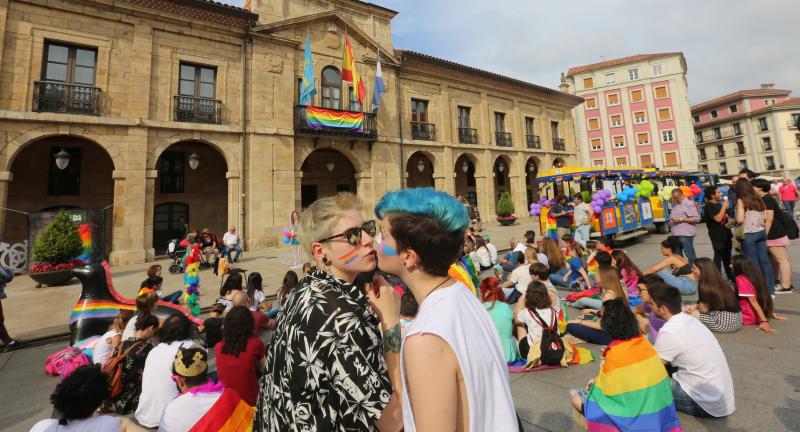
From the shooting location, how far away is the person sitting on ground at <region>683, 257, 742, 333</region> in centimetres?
399

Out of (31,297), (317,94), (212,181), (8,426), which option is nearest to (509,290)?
(8,426)

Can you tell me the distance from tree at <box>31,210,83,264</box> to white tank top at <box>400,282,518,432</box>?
40.1ft

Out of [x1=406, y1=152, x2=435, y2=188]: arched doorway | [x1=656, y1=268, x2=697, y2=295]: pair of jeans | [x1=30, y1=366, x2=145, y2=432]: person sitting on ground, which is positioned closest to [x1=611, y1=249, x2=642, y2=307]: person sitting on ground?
[x1=656, y1=268, x2=697, y2=295]: pair of jeans

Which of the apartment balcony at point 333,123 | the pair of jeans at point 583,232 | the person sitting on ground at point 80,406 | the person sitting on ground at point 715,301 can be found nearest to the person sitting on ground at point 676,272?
the person sitting on ground at point 715,301

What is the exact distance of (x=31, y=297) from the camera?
8078 mm

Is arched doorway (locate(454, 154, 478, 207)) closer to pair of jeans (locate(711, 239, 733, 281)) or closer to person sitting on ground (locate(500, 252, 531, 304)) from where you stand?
person sitting on ground (locate(500, 252, 531, 304))

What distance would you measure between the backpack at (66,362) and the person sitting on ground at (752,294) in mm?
7904

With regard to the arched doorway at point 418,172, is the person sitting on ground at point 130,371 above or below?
below

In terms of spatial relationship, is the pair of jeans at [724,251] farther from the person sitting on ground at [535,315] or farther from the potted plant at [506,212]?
the potted plant at [506,212]

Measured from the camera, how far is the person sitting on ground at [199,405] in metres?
2.20

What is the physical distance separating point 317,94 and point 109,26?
7.66 meters

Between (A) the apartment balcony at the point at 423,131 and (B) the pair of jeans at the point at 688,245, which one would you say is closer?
(B) the pair of jeans at the point at 688,245

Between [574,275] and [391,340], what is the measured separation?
7.00 meters

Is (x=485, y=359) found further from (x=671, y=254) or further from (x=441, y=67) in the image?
(x=441, y=67)
